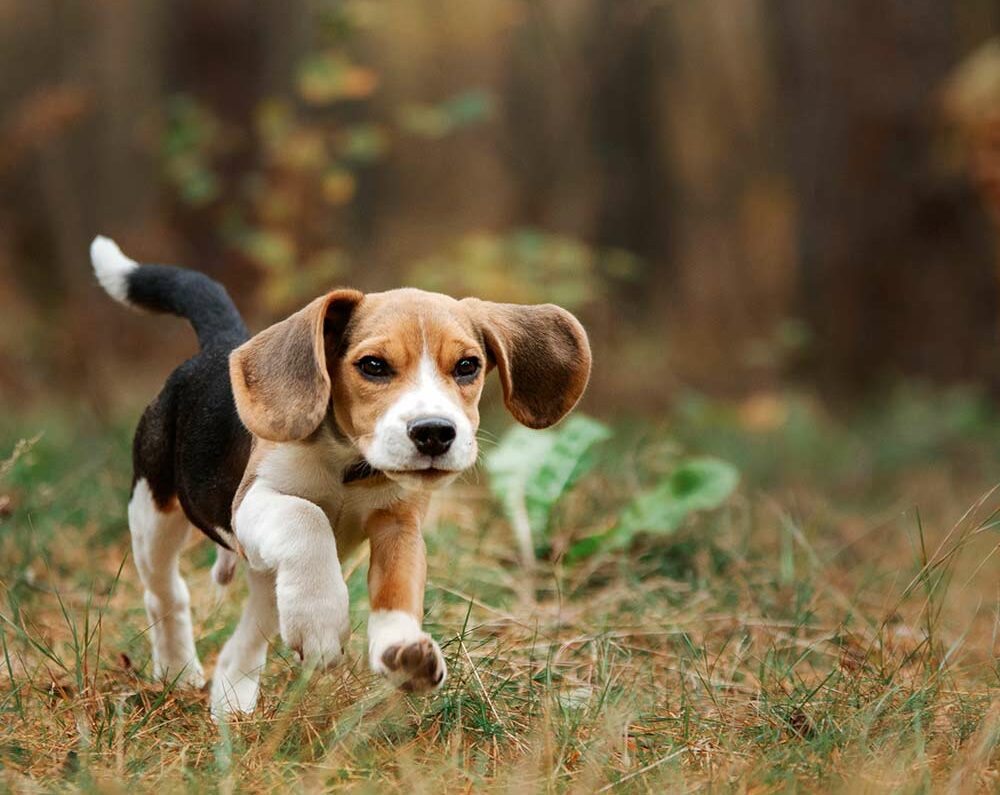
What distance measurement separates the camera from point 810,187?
10.7m

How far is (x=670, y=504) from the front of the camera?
5.30 metres

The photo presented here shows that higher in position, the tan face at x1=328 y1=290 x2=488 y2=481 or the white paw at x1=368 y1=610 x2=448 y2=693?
the tan face at x1=328 y1=290 x2=488 y2=481

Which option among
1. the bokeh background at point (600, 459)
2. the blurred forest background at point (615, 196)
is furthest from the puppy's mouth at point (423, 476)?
the blurred forest background at point (615, 196)

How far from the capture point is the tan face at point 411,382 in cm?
316

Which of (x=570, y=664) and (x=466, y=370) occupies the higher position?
(x=466, y=370)

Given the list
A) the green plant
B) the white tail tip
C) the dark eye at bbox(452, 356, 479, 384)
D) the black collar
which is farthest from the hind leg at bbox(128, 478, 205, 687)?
the green plant

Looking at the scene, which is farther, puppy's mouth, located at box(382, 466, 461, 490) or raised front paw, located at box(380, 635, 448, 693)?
puppy's mouth, located at box(382, 466, 461, 490)

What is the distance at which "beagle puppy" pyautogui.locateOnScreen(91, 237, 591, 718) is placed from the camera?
125 inches

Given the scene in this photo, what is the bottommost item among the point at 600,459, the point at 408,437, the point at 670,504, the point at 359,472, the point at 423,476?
the point at 600,459

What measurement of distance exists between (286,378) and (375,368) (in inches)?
8.9

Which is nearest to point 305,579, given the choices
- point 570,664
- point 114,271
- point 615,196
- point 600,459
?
point 570,664

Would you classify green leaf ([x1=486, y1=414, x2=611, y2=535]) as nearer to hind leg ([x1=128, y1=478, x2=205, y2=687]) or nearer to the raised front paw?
hind leg ([x1=128, y1=478, x2=205, y2=687])

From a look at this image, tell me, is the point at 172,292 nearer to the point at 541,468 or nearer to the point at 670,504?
the point at 541,468

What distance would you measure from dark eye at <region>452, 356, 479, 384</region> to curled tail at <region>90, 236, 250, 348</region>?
3.53 feet
